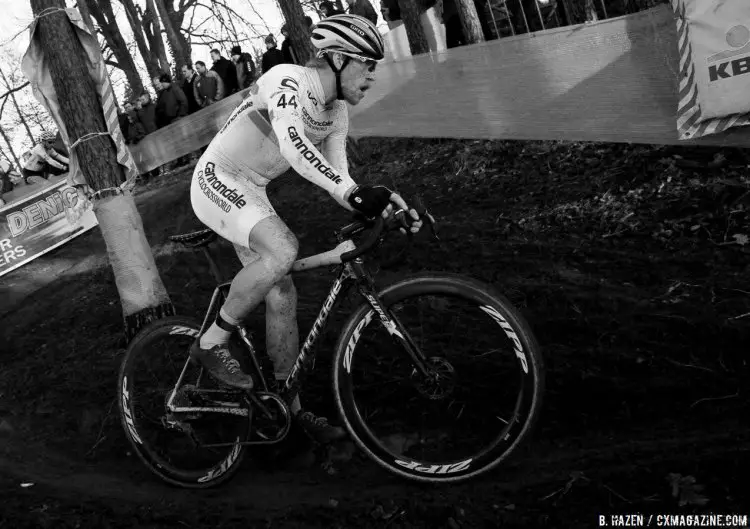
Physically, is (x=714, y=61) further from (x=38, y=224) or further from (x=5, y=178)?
(x=5, y=178)

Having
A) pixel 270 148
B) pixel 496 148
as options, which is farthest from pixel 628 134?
pixel 270 148

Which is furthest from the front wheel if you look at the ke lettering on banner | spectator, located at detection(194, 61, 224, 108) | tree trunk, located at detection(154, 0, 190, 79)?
tree trunk, located at detection(154, 0, 190, 79)

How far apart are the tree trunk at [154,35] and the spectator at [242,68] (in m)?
11.8

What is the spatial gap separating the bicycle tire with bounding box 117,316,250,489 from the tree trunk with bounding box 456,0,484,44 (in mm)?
7304

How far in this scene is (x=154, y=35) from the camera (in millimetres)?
25594

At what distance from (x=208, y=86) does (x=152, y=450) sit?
11048 millimetres

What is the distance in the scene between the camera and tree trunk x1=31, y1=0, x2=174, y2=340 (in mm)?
5840

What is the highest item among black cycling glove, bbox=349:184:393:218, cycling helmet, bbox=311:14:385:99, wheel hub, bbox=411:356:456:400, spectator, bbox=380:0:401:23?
spectator, bbox=380:0:401:23

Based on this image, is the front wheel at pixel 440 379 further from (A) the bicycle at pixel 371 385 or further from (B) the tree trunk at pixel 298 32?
(B) the tree trunk at pixel 298 32

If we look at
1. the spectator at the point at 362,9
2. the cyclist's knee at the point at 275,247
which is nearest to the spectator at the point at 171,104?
the spectator at the point at 362,9

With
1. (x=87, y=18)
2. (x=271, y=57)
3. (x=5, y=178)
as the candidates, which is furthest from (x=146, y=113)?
(x=87, y=18)

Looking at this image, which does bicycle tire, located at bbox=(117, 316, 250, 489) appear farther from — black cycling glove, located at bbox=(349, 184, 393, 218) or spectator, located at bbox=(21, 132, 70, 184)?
spectator, located at bbox=(21, 132, 70, 184)

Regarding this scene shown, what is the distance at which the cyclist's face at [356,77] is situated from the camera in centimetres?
343

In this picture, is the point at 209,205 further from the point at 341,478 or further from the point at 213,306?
the point at 341,478
